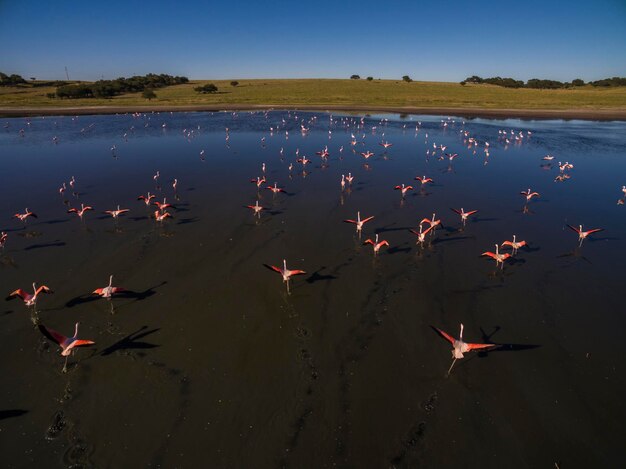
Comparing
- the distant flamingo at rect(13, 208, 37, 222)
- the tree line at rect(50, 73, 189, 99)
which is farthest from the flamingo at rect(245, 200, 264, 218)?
the tree line at rect(50, 73, 189, 99)

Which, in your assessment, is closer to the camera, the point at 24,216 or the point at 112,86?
the point at 24,216

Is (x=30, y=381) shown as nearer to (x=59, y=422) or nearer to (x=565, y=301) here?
(x=59, y=422)

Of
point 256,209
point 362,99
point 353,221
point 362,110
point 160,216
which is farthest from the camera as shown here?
point 362,99

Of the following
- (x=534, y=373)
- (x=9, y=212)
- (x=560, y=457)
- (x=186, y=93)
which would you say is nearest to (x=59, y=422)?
(x=560, y=457)

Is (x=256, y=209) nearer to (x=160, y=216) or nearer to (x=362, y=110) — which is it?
(x=160, y=216)

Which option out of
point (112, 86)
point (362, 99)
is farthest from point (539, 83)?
point (112, 86)

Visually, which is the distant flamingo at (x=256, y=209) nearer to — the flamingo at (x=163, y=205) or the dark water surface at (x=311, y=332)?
the dark water surface at (x=311, y=332)
